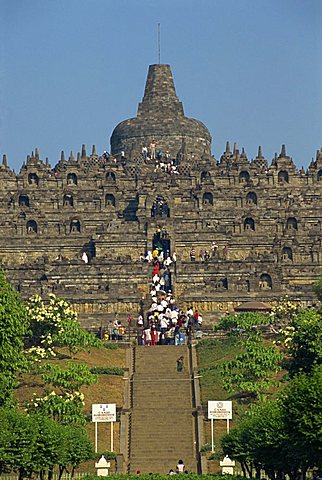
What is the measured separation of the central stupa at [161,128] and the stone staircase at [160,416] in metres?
53.9

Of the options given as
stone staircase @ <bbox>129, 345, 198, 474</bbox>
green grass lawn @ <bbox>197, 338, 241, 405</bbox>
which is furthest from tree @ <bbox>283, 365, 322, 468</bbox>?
green grass lawn @ <bbox>197, 338, 241, 405</bbox>

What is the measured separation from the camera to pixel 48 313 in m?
88.8

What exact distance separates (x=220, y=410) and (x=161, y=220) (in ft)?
148

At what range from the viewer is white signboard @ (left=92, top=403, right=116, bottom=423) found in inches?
2926

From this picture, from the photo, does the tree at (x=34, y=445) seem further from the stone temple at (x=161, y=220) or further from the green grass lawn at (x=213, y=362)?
the stone temple at (x=161, y=220)

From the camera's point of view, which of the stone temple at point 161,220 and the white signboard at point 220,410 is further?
the stone temple at point 161,220

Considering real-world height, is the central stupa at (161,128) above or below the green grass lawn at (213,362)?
above

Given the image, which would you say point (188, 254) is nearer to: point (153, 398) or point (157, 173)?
point (157, 173)

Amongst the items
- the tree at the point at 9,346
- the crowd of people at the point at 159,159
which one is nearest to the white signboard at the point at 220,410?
the tree at the point at 9,346

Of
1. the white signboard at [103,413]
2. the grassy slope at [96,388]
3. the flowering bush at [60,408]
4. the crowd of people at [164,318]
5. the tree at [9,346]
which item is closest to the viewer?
the tree at [9,346]

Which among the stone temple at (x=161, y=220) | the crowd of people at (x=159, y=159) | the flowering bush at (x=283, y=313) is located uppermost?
the crowd of people at (x=159, y=159)

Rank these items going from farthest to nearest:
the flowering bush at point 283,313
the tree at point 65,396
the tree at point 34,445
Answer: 1. the flowering bush at point 283,313
2. the tree at point 65,396
3. the tree at point 34,445

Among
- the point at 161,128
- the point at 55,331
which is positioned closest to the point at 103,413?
the point at 55,331

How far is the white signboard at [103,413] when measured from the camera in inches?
2926
